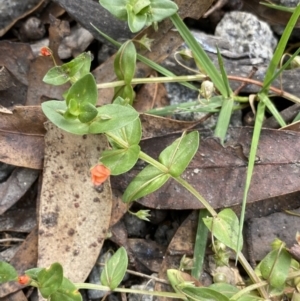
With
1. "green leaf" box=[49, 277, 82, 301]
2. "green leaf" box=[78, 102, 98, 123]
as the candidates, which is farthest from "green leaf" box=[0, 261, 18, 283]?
"green leaf" box=[78, 102, 98, 123]

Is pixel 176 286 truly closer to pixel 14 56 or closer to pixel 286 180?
pixel 286 180

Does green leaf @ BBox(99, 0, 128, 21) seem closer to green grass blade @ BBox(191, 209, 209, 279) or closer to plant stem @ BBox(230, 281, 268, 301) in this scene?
green grass blade @ BBox(191, 209, 209, 279)

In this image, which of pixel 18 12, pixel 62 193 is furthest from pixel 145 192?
pixel 18 12

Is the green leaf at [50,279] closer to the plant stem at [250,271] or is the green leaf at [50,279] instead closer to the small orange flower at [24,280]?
the small orange flower at [24,280]

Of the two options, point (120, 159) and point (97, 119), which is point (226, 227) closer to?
point (120, 159)

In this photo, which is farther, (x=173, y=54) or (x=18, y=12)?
(x=18, y=12)
